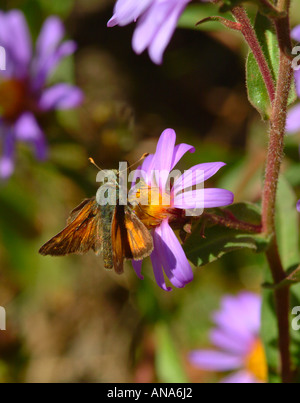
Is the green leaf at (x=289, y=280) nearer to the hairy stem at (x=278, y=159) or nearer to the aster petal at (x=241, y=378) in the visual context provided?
the hairy stem at (x=278, y=159)

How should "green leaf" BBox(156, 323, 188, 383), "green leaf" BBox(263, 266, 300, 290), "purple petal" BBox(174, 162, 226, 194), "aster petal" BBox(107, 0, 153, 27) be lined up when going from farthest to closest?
"green leaf" BBox(156, 323, 188, 383) < "green leaf" BBox(263, 266, 300, 290) < "purple petal" BBox(174, 162, 226, 194) < "aster petal" BBox(107, 0, 153, 27)

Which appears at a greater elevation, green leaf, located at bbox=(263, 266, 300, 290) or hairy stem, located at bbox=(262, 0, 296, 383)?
hairy stem, located at bbox=(262, 0, 296, 383)

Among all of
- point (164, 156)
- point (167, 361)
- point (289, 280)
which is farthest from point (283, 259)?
point (167, 361)

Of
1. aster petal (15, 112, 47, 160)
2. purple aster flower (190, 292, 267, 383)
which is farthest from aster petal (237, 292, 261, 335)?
aster petal (15, 112, 47, 160)

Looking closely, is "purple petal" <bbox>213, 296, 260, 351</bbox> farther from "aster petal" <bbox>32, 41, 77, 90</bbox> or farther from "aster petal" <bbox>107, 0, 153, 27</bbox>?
"aster petal" <bbox>107, 0, 153, 27</bbox>

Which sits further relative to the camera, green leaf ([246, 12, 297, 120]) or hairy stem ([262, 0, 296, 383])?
green leaf ([246, 12, 297, 120])

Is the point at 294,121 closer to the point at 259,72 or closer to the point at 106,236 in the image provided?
the point at 259,72
